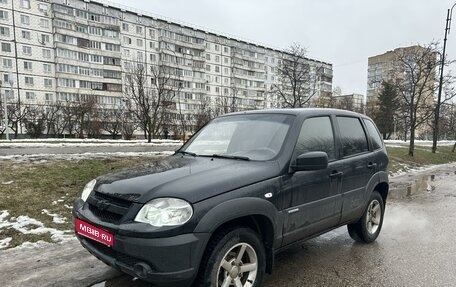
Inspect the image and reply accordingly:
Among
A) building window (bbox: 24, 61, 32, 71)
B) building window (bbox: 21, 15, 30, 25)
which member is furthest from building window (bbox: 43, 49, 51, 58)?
building window (bbox: 21, 15, 30, 25)

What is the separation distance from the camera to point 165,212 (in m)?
2.59

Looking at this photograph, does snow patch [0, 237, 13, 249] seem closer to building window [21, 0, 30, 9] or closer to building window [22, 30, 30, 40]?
building window [22, 30, 30, 40]

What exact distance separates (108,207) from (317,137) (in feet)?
7.85

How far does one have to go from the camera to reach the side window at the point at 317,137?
3660 mm

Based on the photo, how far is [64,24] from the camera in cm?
5534

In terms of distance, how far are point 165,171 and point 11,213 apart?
13.2 ft

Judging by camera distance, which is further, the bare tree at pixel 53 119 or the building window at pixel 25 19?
the building window at pixel 25 19

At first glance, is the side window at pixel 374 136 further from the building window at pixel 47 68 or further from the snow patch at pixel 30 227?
the building window at pixel 47 68

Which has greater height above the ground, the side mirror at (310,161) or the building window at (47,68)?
the building window at (47,68)

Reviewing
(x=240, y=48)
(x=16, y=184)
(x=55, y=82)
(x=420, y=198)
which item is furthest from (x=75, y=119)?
(x=240, y=48)

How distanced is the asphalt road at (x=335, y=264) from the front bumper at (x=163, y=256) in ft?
3.50

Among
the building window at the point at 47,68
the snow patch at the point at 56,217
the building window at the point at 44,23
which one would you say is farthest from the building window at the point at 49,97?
the snow patch at the point at 56,217

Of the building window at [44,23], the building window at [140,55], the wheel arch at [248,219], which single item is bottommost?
the wheel arch at [248,219]

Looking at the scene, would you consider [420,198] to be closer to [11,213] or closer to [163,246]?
[163,246]
